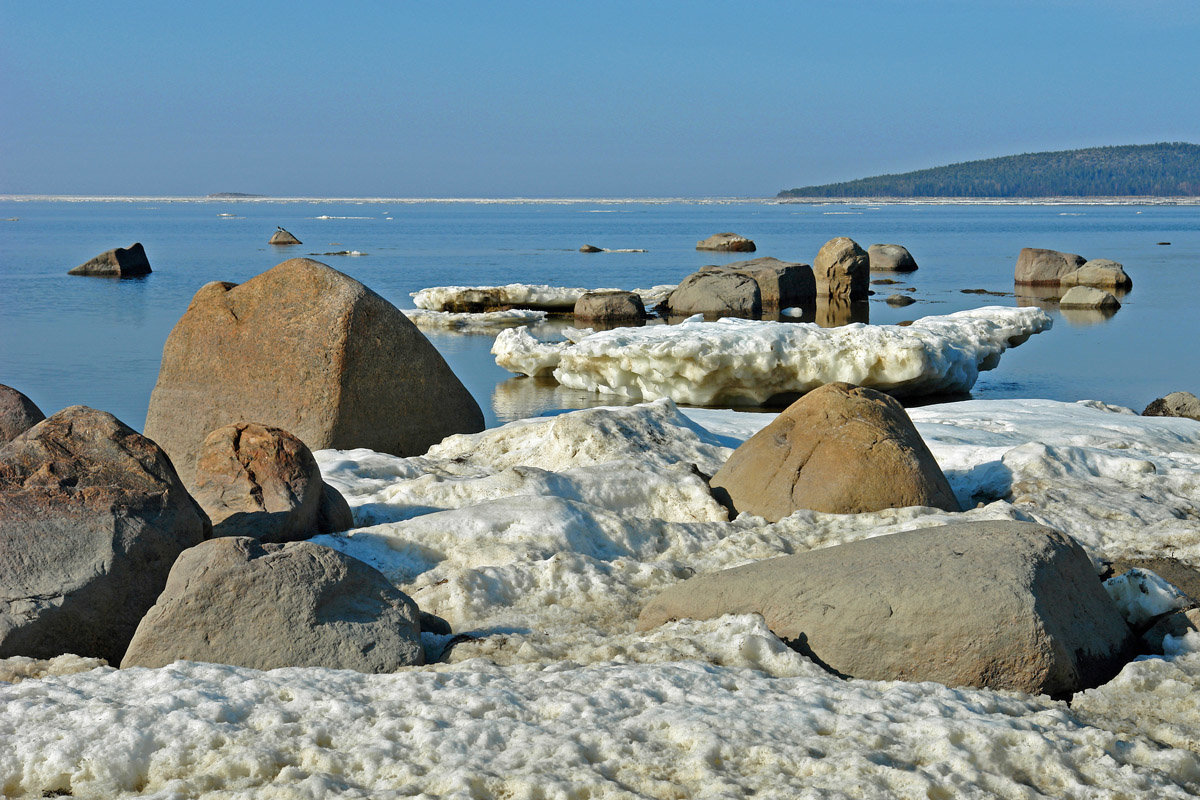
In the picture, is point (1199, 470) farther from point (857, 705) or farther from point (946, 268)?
point (946, 268)

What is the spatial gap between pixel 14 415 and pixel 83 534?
2256 mm

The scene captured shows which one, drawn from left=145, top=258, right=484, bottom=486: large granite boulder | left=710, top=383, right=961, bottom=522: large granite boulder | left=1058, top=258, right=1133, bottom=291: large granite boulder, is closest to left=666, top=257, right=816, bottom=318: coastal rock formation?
left=1058, top=258, right=1133, bottom=291: large granite boulder

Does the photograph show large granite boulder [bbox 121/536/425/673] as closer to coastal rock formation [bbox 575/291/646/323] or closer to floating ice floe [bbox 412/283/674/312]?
coastal rock formation [bbox 575/291/646/323]

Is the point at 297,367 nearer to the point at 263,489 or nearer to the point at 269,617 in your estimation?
the point at 263,489

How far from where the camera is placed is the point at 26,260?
3531 cm

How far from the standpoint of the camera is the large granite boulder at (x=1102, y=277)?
2620cm

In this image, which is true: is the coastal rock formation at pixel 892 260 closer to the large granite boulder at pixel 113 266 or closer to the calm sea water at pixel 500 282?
the calm sea water at pixel 500 282

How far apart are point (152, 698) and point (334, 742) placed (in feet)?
1.99

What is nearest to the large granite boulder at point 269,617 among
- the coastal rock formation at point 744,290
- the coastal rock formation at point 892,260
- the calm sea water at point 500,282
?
the calm sea water at point 500,282

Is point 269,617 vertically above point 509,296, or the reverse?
point 269,617

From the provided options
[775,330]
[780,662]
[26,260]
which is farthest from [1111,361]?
[26,260]

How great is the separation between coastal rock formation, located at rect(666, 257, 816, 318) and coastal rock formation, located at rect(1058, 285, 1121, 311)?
548 centimetres

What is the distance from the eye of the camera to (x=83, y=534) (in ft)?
13.7

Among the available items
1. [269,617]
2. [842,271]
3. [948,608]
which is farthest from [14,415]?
[842,271]
